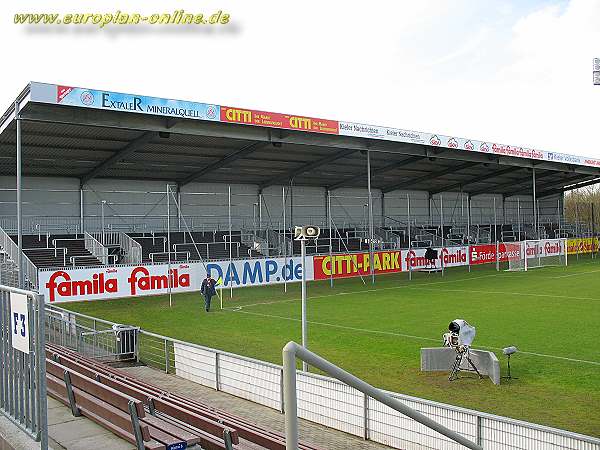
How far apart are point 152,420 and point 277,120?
2364 cm

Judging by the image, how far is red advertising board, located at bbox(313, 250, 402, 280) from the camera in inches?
1435

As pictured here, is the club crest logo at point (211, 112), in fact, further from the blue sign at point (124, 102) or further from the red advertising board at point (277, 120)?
the red advertising board at point (277, 120)

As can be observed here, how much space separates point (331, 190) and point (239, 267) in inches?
640

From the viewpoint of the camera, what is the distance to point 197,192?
133 feet

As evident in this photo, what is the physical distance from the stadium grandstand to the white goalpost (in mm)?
192

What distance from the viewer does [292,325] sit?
2025cm

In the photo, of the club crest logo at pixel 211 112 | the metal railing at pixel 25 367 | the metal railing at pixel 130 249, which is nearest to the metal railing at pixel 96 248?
the metal railing at pixel 130 249

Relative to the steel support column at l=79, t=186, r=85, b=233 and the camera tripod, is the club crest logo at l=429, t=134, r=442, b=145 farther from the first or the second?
the camera tripod

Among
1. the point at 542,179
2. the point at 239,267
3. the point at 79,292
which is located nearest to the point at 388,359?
the point at 79,292

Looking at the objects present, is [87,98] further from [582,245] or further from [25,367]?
[582,245]

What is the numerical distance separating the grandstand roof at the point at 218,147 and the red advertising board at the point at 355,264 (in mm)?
5922

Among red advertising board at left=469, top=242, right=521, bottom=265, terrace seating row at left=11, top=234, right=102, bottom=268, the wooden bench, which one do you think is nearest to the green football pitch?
terrace seating row at left=11, top=234, right=102, bottom=268

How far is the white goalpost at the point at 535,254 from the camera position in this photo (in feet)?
139

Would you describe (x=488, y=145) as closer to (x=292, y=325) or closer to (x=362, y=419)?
(x=292, y=325)
